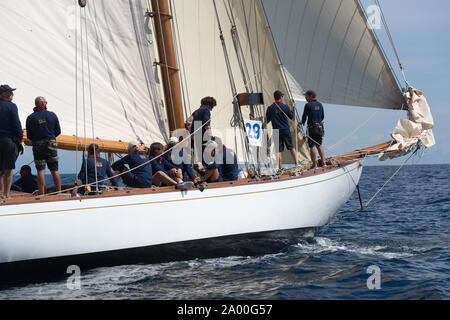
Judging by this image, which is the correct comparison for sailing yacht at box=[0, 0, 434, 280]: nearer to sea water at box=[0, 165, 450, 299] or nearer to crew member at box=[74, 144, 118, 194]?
sea water at box=[0, 165, 450, 299]

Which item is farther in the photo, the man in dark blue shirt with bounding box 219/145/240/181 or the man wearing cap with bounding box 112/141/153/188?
the man in dark blue shirt with bounding box 219/145/240/181

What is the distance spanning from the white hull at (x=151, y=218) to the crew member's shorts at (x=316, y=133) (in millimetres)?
770

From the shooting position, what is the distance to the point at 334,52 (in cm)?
1242

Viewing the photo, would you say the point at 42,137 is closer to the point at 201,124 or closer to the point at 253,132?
the point at 201,124

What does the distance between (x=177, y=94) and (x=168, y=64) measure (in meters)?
0.65

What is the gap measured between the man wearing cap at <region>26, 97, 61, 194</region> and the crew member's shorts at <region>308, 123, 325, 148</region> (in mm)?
5195

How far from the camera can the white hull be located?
765 cm

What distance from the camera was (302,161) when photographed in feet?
41.9

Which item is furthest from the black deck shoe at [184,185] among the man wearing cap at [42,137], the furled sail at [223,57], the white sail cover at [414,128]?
the white sail cover at [414,128]
